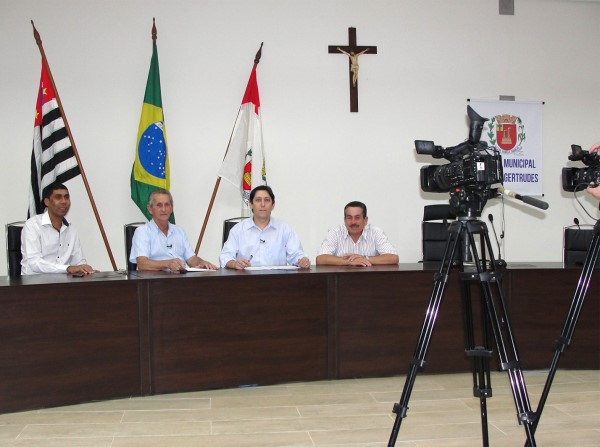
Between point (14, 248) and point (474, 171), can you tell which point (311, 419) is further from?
point (14, 248)

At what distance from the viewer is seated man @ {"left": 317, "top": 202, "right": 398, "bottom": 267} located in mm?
4141

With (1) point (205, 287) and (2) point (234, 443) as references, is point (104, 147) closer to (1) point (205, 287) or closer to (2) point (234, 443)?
(1) point (205, 287)

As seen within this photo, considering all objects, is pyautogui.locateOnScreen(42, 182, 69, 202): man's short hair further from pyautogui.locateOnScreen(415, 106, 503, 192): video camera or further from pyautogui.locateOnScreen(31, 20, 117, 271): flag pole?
pyautogui.locateOnScreen(415, 106, 503, 192): video camera

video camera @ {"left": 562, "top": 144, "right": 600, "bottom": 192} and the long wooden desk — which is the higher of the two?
video camera @ {"left": 562, "top": 144, "right": 600, "bottom": 192}

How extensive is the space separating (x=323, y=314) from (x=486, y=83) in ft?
10.3

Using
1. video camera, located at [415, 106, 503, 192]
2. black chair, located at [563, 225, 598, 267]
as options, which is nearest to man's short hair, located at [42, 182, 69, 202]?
video camera, located at [415, 106, 503, 192]

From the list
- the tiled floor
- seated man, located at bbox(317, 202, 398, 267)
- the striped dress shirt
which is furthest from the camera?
the striped dress shirt

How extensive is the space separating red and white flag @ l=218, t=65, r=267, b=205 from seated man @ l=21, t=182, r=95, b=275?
1.27 meters

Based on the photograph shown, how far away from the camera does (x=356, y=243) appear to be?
4.39 m

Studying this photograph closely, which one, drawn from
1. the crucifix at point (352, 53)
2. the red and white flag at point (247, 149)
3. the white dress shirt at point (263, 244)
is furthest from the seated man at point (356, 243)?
the crucifix at point (352, 53)

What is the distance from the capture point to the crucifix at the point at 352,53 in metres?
5.37

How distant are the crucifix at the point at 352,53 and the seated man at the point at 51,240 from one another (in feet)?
8.28

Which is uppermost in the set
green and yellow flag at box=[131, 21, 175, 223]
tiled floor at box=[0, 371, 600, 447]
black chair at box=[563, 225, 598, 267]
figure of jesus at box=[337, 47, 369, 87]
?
figure of jesus at box=[337, 47, 369, 87]

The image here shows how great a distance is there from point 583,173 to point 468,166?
1.79ft
